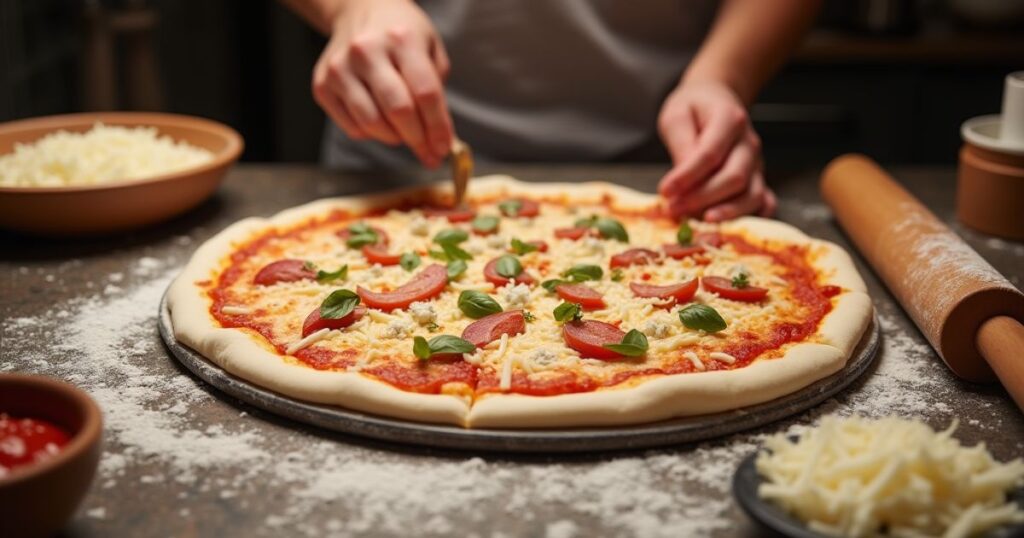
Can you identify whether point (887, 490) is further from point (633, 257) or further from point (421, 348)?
point (633, 257)

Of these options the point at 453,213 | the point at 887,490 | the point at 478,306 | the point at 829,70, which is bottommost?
the point at 829,70

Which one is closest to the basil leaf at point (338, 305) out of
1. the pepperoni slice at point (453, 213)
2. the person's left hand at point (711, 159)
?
the pepperoni slice at point (453, 213)

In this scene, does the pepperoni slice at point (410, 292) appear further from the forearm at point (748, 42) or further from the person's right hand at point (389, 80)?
the forearm at point (748, 42)

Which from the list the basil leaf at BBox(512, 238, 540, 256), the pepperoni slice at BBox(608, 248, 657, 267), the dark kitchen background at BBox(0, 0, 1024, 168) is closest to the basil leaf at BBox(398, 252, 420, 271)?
the basil leaf at BBox(512, 238, 540, 256)

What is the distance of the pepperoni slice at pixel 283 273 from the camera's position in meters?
2.26

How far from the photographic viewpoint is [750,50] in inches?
119

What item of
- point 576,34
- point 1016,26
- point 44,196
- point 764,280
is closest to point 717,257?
point 764,280

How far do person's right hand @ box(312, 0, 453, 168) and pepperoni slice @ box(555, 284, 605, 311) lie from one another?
0.65 metres

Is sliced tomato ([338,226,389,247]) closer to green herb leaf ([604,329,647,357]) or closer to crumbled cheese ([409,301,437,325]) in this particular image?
crumbled cheese ([409,301,437,325])

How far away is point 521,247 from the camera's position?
2.44 m

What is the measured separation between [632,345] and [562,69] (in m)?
1.58

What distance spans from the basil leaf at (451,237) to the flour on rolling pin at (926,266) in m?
0.96

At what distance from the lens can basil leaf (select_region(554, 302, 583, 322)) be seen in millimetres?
1971

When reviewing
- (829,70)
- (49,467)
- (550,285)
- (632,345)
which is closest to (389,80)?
(550,285)
